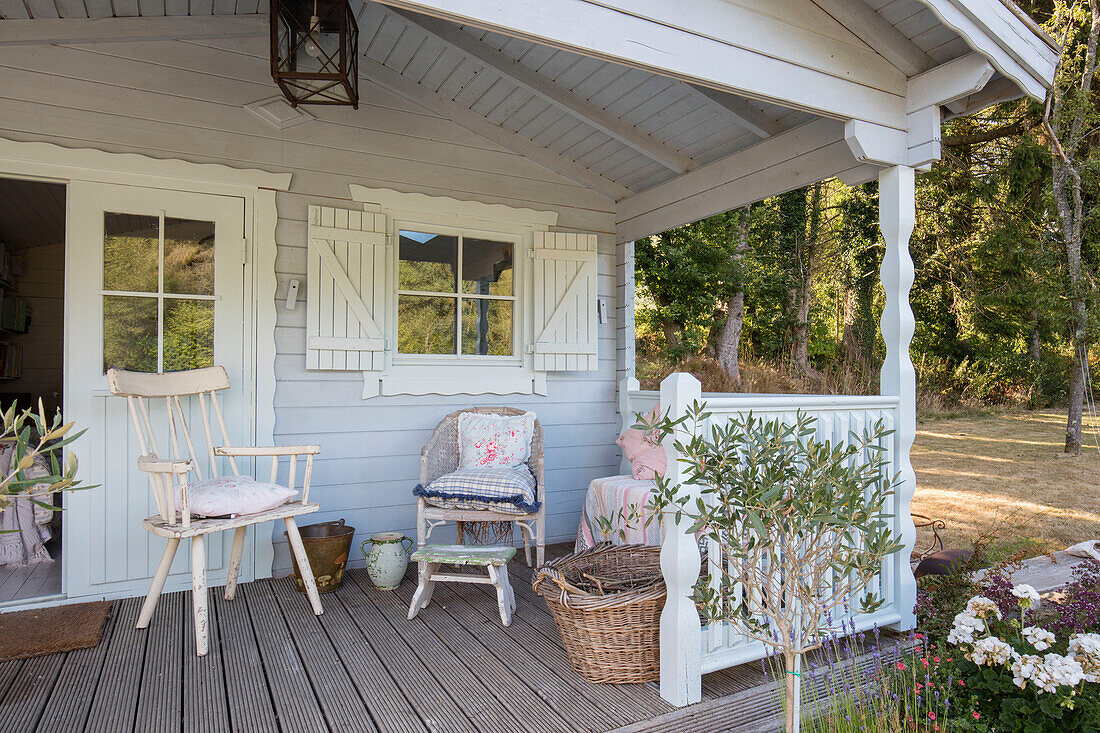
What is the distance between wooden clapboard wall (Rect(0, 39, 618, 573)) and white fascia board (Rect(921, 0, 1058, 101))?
89.9 inches

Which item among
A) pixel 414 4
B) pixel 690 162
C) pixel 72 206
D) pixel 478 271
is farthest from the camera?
pixel 478 271

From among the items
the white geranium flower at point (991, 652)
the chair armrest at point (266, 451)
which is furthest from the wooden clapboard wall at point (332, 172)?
the white geranium flower at point (991, 652)

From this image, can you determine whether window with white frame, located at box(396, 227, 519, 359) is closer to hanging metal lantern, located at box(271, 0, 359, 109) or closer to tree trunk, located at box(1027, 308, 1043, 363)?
hanging metal lantern, located at box(271, 0, 359, 109)

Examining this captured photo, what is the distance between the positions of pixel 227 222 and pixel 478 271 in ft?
4.43

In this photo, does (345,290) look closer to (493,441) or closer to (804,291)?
(493,441)

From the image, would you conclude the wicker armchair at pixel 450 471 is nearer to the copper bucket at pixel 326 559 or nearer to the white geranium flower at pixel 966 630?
the copper bucket at pixel 326 559

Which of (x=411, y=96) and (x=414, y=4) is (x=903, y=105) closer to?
(x=414, y=4)

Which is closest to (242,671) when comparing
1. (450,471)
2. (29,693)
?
(29,693)

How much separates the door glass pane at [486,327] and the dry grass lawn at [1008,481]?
10.5ft

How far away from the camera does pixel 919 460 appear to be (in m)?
6.83

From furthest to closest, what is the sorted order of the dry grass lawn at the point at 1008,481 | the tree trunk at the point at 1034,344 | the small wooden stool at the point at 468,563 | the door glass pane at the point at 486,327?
the tree trunk at the point at 1034,344
the dry grass lawn at the point at 1008,481
the door glass pane at the point at 486,327
the small wooden stool at the point at 468,563

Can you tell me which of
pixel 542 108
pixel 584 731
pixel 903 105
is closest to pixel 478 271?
pixel 542 108

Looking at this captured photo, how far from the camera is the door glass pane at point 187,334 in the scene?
3223 mm

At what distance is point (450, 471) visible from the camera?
3684 mm
